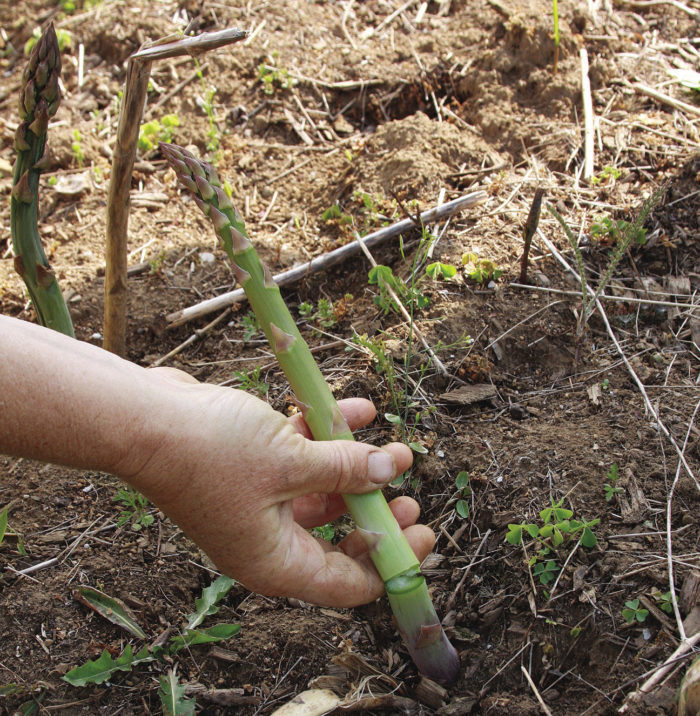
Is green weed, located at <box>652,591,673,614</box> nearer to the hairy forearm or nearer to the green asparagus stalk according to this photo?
the hairy forearm

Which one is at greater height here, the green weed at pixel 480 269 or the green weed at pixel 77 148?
the green weed at pixel 77 148

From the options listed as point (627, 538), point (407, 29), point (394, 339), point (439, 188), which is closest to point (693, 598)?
point (627, 538)

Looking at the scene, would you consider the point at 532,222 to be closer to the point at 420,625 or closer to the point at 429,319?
the point at 429,319

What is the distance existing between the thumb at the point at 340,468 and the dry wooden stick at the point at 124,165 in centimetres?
117

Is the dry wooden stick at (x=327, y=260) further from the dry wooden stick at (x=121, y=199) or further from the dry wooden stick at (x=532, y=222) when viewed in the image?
the dry wooden stick at (x=532, y=222)

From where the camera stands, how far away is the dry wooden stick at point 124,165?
213 cm

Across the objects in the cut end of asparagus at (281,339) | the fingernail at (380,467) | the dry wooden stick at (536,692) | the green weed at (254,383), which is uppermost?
the cut end of asparagus at (281,339)

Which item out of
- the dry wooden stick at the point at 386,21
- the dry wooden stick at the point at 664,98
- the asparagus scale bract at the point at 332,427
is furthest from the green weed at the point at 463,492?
the dry wooden stick at the point at 386,21

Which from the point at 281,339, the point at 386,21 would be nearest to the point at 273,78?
the point at 386,21

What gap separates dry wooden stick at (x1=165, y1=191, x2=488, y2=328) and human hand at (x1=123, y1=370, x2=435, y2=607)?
1.29 m

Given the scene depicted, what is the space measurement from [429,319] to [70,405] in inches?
58.4

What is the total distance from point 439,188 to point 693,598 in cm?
204

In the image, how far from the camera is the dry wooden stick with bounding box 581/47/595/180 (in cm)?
323

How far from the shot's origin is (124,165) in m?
2.45
